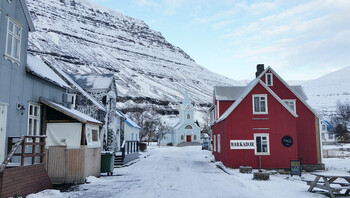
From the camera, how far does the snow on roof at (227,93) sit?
25.5 m

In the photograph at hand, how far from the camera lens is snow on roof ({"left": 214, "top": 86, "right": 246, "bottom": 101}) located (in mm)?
25531

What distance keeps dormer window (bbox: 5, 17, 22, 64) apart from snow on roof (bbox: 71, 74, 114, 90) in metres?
16.6

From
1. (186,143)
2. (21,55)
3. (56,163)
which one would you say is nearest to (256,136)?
(56,163)

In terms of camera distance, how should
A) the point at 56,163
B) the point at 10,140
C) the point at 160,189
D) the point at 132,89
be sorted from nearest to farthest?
1. the point at 10,140
2. the point at 160,189
3. the point at 56,163
4. the point at 132,89

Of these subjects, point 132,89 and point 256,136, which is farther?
point 132,89

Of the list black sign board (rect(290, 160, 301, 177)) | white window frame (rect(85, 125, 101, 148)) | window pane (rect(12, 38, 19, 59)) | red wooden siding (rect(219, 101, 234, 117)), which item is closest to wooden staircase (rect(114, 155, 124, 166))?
white window frame (rect(85, 125, 101, 148))

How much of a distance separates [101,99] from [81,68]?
128 meters

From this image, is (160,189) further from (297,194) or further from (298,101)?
(298,101)

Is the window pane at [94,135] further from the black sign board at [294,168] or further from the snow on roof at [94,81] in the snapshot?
the snow on roof at [94,81]

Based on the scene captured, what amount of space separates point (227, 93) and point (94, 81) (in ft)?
42.4

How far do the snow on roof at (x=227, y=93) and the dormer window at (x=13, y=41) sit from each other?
54.9ft

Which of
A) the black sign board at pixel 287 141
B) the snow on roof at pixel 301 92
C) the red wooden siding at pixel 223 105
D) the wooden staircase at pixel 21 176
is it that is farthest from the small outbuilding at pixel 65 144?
the snow on roof at pixel 301 92

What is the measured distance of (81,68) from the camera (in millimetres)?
149500

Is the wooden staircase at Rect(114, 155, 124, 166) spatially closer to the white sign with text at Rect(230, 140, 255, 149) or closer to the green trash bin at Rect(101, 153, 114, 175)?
the green trash bin at Rect(101, 153, 114, 175)
